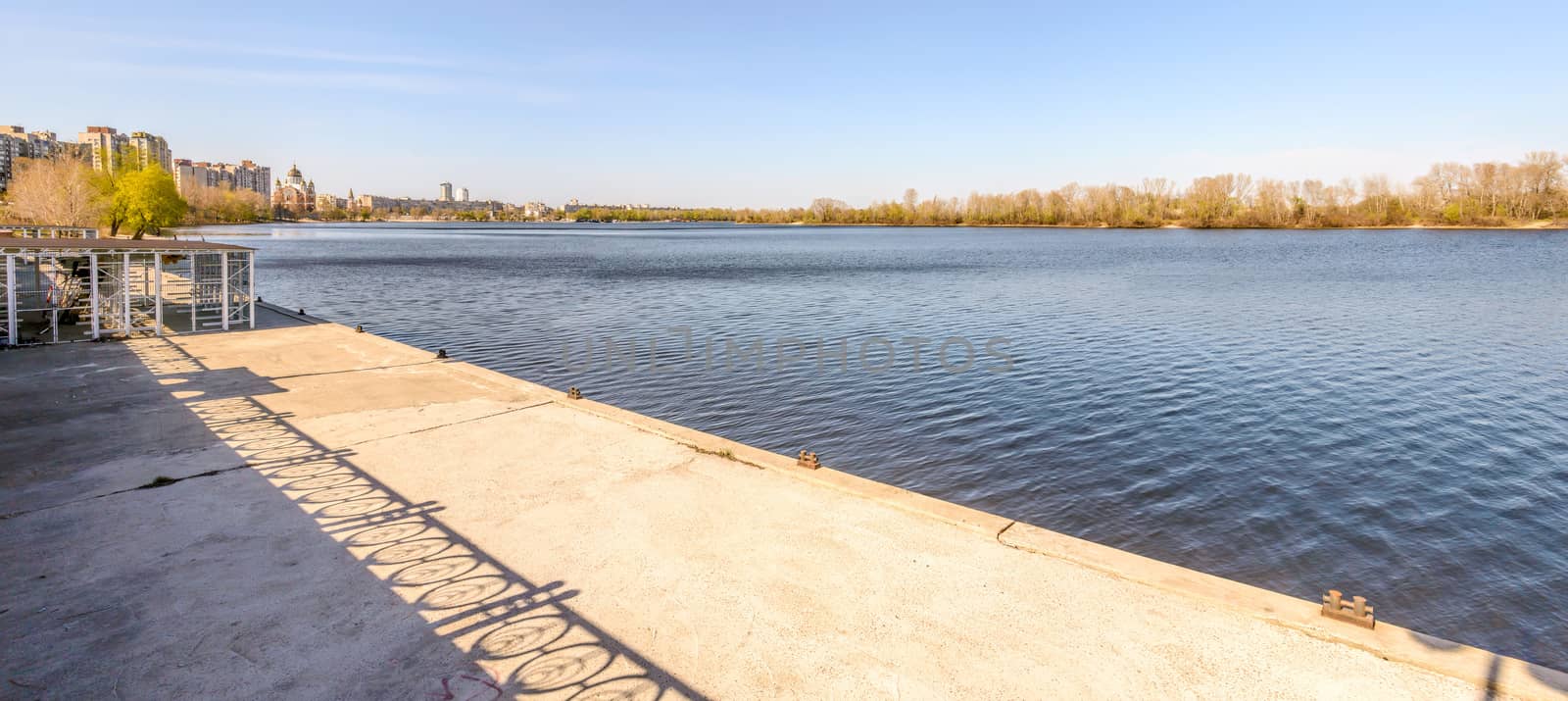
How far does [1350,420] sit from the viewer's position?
47.5 feet

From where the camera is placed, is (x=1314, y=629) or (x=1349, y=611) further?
(x=1349, y=611)

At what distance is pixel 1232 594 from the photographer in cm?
586

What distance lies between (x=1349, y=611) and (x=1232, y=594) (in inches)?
28.6

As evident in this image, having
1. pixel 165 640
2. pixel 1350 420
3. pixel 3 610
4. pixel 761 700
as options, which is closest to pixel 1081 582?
pixel 761 700

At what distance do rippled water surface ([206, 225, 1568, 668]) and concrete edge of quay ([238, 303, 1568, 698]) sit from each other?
2.74 m

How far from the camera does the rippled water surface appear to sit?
9.16 meters

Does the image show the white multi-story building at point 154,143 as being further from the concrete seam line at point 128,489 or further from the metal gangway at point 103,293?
the concrete seam line at point 128,489

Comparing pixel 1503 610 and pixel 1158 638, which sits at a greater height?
pixel 1158 638

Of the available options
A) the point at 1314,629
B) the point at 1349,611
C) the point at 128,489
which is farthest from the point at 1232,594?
the point at 128,489

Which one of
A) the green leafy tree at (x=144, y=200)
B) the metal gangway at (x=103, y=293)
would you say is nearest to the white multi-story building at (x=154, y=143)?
the green leafy tree at (x=144, y=200)

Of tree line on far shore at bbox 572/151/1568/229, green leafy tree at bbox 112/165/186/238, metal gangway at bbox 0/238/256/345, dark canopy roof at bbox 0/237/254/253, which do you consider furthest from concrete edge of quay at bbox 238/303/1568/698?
tree line on far shore at bbox 572/151/1568/229

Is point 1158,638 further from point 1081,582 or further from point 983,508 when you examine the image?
point 983,508

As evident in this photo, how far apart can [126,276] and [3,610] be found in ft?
49.9

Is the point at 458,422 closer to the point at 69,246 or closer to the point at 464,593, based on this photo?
the point at 464,593
